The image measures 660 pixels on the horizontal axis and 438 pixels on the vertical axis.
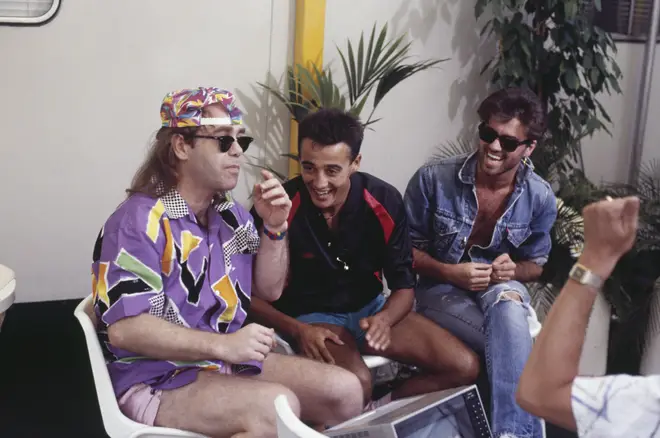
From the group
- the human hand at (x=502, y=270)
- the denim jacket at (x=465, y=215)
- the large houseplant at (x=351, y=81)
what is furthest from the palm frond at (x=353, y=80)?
the human hand at (x=502, y=270)

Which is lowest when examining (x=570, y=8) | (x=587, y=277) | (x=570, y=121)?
(x=587, y=277)

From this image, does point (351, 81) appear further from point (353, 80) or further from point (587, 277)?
point (587, 277)

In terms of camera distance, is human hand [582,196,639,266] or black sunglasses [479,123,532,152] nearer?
human hand [582,196,639,266]

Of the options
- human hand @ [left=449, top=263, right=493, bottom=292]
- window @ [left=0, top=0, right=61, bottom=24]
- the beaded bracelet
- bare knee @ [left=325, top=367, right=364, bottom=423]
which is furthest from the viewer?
window @ [left=0, top=0, right=61, bottom=24]

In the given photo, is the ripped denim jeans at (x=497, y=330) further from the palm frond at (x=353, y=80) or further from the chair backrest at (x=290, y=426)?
the palm frond at (x=353, y=80)

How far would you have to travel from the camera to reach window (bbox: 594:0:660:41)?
430 centimetres

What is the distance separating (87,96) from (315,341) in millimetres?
2016

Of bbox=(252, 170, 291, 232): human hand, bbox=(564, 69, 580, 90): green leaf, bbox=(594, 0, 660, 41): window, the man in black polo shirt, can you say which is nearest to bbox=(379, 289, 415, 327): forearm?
the man in black polo shirt

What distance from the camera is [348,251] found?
7.64 ft

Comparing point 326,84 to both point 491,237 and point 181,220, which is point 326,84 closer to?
point 491,237

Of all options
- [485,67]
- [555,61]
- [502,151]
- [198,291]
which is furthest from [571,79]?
[198,291]

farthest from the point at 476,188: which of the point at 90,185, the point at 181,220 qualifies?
the point at 90,185

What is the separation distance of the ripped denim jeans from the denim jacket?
0.17 metres

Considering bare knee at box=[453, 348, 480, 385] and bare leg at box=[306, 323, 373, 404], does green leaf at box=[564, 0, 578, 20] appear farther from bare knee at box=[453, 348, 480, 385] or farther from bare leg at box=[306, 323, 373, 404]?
bare leg at box=[306, 323, 373, 404]
